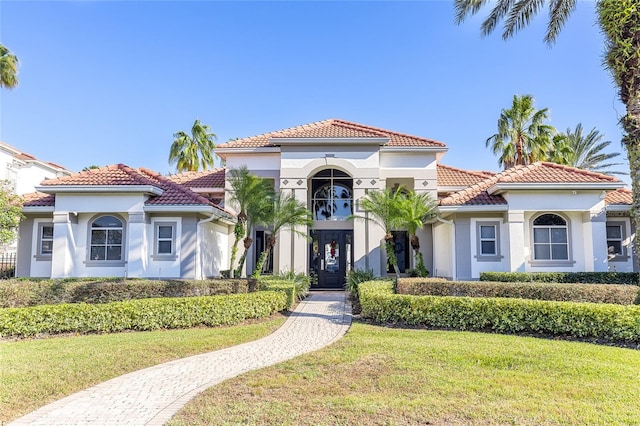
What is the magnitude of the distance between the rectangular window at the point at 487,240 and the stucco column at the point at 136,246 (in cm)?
1465

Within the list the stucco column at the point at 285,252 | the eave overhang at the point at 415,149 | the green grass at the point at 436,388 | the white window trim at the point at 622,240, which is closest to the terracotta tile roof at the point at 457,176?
the eave overhang at the point at 415,149

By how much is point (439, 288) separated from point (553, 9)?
1124cm

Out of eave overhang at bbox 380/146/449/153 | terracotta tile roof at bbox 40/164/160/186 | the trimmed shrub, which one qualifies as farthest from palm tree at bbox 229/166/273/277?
eave overhang at bbox 380/146/449/153

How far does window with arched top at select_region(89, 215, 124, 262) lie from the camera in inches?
727

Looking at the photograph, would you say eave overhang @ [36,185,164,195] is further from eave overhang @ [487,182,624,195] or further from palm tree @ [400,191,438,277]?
eave overhang @ [487,182,624,195]

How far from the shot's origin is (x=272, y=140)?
70.9 ft

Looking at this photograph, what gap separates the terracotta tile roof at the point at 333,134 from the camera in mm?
21953

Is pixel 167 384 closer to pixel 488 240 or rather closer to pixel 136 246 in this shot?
pixel 136 246

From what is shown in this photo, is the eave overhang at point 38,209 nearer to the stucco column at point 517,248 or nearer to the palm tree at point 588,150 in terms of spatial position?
the stucco column at point 517,248

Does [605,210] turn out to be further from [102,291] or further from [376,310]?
[102,291]

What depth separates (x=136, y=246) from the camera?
1769 centimetres

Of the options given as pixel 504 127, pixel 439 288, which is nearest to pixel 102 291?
pixel 439 288

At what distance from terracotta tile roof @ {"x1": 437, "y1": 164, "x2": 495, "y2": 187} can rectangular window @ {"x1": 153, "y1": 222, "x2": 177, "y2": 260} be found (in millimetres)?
14045

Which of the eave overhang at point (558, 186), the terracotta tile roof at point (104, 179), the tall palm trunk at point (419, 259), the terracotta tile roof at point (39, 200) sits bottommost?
the tall palm trunk at point (419, 259)
